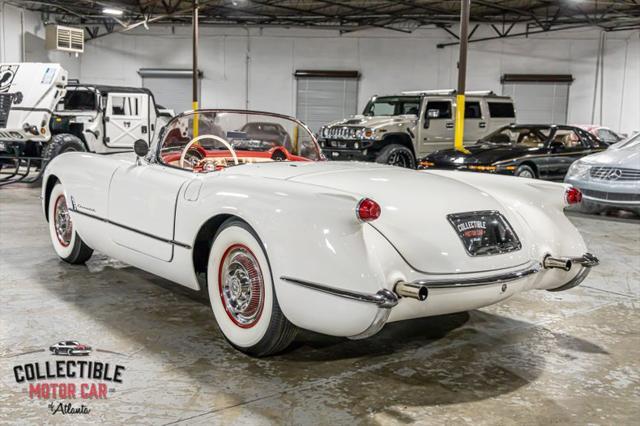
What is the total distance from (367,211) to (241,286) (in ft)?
2.90

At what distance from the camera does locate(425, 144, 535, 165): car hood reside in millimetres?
9898

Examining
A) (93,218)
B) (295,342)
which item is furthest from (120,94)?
(295,342)

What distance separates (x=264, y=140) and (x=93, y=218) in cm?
130

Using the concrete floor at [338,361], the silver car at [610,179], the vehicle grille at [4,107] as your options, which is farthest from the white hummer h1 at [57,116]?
the silver car at [610,179]

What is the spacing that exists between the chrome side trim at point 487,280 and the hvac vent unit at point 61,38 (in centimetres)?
1835

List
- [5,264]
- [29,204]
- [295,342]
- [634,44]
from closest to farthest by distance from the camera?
[295,342]
[5,264]
[29,204]
[634,44]

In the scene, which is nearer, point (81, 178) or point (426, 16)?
point (81, 178)

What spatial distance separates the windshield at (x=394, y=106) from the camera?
1284cm

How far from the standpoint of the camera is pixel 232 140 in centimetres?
459

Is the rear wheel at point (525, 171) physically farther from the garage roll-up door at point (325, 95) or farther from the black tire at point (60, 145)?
the garage roll-up door at point (325, 95)

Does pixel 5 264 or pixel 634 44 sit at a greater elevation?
pixel 634 44

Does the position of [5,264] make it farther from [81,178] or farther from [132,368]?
[132,368]

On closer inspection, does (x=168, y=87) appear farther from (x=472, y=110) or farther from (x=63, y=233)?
(x=63, y=233)

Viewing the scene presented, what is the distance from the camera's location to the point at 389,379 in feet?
10.0
